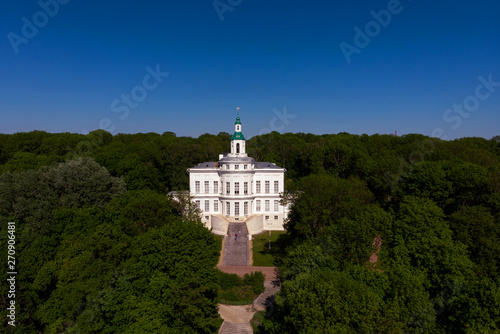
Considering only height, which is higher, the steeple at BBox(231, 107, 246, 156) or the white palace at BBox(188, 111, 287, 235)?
the steeple at BBox(231, 107, 246, 156)

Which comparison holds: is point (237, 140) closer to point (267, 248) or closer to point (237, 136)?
point (237, 136)

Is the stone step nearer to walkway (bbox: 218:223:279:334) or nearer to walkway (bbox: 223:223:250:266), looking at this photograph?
walkway (bbox: 218:223:279:334)

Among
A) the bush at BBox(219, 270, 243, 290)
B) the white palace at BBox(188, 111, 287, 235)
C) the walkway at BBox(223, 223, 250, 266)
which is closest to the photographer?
the bush at BBox(219, 270, 243, 290)

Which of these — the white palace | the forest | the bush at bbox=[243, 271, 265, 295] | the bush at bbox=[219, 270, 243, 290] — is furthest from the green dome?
the bush at bbox=[219, 270, 243, 290]

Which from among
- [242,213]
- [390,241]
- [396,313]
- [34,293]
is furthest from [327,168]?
[34,293]

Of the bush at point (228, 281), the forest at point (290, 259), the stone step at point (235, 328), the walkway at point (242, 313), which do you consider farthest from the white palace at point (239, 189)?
the stone step at point (235, 328)

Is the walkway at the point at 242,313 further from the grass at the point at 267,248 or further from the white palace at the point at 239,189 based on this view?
the white palace at the point at 239,189

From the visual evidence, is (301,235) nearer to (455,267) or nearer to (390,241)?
(390,241)
